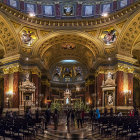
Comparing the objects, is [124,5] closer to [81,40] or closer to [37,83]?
[81,40]

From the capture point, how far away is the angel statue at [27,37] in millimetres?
29089

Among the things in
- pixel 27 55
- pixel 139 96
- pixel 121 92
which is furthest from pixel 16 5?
pixel 139 96

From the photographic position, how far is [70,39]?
32.6 meters

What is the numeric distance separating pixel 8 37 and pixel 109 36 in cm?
1282

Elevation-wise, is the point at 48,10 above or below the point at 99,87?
above

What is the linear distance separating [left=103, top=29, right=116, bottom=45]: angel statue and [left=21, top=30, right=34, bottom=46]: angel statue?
9.65 meters

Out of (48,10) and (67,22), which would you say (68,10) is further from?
(48,10)

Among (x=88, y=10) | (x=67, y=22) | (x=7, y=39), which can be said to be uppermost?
(x=88, y=10)

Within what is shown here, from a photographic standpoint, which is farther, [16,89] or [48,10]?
[48,10]

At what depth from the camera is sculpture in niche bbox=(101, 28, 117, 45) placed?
29.3 meters

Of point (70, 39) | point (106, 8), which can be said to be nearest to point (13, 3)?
point (70, 39)

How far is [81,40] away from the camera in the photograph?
32312mm

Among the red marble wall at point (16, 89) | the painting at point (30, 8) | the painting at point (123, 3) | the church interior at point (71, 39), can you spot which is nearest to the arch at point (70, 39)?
the church interior at point (71, 39)

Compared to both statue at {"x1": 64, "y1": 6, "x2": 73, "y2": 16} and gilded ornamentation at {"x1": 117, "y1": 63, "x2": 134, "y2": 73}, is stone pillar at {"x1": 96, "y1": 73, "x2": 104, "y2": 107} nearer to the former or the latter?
gilded ornamentation at {"x1": 117, "y1": 63, "x2": 134, "y2": 73}
